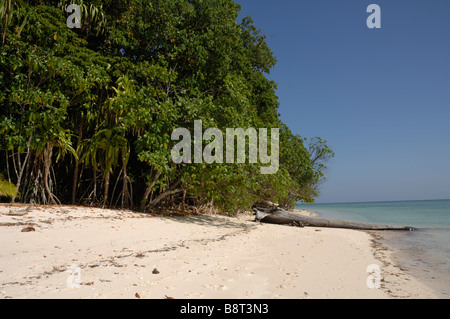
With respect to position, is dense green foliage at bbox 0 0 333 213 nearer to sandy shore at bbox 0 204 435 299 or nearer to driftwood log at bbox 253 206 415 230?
driftwood log at bbox 253 206 415 230

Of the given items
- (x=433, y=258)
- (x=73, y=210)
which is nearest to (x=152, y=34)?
(x=73, y=210)

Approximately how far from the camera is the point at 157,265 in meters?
3.66

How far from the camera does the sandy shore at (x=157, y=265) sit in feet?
9.27

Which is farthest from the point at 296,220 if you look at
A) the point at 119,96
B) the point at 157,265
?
the point at 157,265

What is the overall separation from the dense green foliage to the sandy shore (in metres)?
2.29

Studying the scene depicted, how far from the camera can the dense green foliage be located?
720 cm

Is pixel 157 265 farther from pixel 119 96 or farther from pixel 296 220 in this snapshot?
pixel 296 220

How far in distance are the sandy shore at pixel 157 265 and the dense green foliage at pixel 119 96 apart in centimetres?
229

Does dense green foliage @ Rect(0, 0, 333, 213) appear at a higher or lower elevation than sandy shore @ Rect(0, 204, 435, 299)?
higher

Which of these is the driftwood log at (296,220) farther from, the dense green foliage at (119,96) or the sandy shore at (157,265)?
the sandy shore at (157,265)

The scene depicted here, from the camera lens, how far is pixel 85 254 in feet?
13.0

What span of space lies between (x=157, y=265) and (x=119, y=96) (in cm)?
541

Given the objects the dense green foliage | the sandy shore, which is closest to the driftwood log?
the dense green foliage
